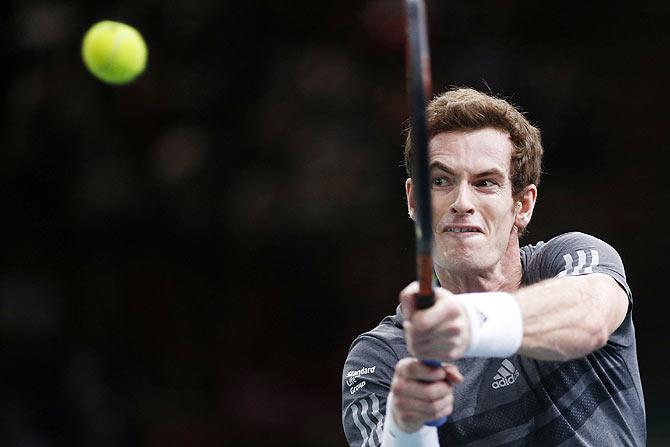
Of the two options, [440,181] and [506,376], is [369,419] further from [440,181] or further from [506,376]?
[440,181]

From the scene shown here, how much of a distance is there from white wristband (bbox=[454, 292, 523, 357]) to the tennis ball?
4.83m

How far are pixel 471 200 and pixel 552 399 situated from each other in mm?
799

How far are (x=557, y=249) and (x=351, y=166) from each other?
4.00 m

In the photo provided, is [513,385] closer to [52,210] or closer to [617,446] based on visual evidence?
[617,446]

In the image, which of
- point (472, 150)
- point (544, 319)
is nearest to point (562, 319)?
point (544, 319)

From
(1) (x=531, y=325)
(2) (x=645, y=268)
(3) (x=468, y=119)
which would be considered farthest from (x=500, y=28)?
(1) (x=531, y=325)

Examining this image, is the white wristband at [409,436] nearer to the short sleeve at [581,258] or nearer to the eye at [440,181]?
the short sleeve at [581,258]

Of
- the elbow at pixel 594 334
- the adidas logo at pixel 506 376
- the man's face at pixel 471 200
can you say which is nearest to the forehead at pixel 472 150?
the man's face at pixel 471 200

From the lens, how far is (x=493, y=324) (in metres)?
2.85

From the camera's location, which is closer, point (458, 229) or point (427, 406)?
point (427, 406)

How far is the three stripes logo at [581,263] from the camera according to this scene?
3.53 metres

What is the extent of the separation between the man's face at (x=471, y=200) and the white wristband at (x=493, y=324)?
2.82 feet

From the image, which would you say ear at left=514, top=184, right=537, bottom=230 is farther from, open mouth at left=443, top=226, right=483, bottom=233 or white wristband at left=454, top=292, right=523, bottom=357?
white wristband at left=454, top=292, right=523, bottom=357

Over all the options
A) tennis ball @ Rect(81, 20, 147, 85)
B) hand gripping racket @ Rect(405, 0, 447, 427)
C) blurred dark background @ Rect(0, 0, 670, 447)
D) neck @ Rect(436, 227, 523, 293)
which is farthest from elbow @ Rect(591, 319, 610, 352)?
tennis ball @ Rect(81, 20, 147, 85)
